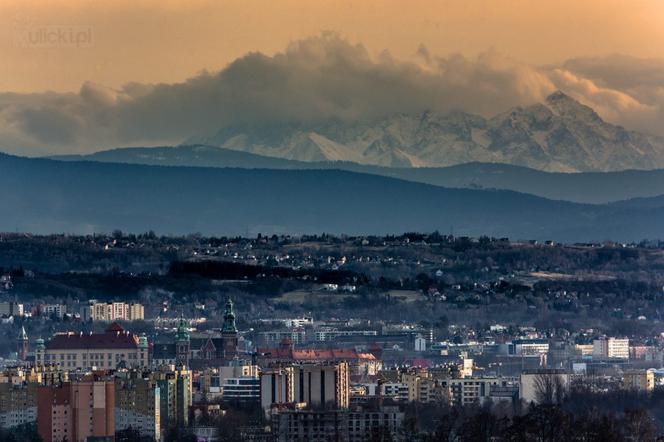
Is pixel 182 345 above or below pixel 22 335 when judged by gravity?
below

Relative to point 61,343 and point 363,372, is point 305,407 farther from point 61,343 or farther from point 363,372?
point 61,343

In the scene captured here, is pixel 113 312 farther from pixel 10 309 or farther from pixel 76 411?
pixel 76 411

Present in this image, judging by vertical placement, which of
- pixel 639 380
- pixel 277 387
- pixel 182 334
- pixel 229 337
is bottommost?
pixel 277 387

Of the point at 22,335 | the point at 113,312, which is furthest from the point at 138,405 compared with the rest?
the point at 113,312

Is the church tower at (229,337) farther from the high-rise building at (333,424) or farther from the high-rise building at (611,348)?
the high-rise building at (333,424)

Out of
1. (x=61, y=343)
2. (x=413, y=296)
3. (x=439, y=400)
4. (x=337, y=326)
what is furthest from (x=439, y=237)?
(x=439, y=400)

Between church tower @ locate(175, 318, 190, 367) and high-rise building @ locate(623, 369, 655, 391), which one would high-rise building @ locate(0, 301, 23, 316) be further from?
high-rise building @ locate(623, 369, 655, 391)

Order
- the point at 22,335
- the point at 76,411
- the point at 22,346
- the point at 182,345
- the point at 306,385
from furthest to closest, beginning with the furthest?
1. the point at 22,335
2. the point at 22,346
3. the point at 182,345
4. the point at 306,385
5. the point at 76,411
